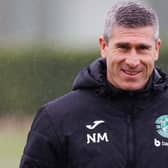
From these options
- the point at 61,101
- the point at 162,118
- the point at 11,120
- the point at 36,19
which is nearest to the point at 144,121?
the point at 162,118

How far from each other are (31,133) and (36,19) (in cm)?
2908

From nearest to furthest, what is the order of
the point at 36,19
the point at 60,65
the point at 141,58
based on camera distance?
the point at 141,58, the point at 60,65, the point at 36,19

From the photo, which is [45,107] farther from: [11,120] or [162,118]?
[11,120]

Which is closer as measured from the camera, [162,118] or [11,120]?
[162,118]

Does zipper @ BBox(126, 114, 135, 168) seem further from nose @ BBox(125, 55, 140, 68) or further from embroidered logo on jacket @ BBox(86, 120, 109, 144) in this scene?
nose @ BBox(125, 55, 140, 68)

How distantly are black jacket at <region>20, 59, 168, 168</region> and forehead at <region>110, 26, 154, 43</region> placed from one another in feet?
0.73

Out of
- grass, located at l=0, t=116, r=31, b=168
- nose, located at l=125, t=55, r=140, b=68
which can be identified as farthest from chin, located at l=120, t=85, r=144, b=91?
grass, located at l=0, t=116, r=31, b=168

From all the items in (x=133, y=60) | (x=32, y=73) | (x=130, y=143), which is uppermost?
(x=133, y=60)

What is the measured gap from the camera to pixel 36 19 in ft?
112

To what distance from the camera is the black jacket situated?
5.02 meters

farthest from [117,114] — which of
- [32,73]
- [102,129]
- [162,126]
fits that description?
[32,73]

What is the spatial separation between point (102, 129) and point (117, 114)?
10 centimetres

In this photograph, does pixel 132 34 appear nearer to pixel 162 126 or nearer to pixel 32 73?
pixel 162 126

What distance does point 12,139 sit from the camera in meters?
17.9
